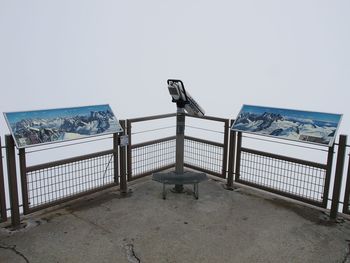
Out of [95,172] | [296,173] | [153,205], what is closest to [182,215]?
[153,205]

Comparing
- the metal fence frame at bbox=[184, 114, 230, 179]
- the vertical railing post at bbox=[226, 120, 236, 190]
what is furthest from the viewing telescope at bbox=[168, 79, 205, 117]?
the vertical railing post at bbox=[226, 120, 236, 190]

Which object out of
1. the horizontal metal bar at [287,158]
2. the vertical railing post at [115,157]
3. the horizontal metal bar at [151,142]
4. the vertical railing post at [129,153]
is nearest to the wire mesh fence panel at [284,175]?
the horizontal metal bar at [287,158]

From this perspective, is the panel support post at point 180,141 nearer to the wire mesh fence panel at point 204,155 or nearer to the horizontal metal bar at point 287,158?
the wire mesh fence panel at point 204,155

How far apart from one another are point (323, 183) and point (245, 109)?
1.39m

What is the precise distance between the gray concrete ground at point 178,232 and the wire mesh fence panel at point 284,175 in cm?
16

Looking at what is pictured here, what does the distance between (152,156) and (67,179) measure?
55.8 inches

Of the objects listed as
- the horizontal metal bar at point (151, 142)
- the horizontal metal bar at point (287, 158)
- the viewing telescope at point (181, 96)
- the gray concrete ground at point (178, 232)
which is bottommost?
the gray concrete ground at point (178, 232)

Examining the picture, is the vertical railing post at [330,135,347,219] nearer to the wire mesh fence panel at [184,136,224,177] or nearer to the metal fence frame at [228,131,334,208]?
the metal fence frame at [228,131,334,208]

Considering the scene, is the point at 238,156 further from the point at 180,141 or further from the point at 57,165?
the point at 57,165

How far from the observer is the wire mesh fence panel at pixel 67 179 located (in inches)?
144

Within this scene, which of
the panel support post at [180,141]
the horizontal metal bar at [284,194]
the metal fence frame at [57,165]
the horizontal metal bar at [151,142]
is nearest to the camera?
the metal fence frame at [57,165]

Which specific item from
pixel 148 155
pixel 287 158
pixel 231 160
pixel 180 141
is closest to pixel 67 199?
pixel 148 155

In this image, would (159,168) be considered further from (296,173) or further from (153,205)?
(296,173)

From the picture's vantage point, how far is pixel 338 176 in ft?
12.2
